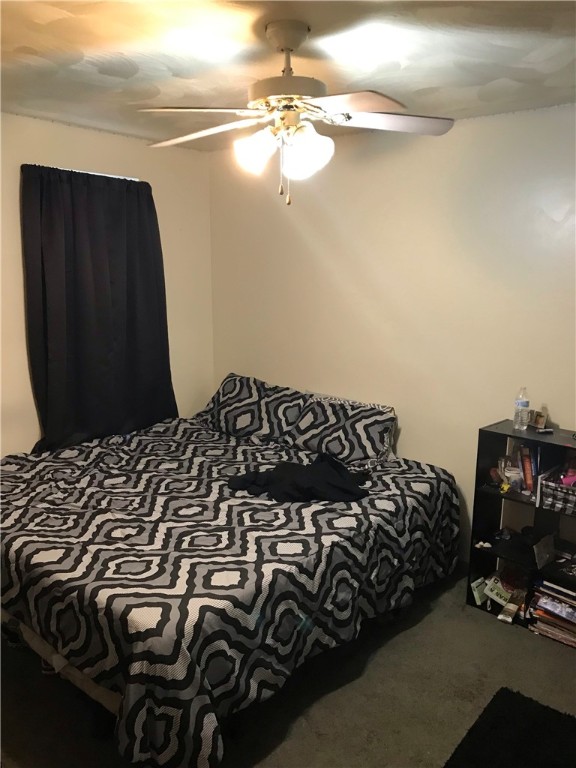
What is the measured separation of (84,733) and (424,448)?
6.77ft

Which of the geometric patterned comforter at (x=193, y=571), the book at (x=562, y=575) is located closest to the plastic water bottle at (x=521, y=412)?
the geometric patterned comforter at (x=193, y=571)

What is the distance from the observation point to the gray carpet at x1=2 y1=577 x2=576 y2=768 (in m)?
2.00

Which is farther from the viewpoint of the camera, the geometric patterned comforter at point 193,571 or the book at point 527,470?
the book at point 527,470

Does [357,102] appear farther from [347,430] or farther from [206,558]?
[347,430]

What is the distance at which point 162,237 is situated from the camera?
379 cm

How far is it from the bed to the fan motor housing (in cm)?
155

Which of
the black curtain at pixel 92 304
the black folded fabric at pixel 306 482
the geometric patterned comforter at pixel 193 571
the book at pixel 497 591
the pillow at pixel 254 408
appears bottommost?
the book at pixel 497 591

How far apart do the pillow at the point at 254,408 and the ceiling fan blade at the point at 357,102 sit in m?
1.96

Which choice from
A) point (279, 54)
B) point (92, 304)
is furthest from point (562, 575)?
point (92, 304)

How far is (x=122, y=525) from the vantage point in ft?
8.05

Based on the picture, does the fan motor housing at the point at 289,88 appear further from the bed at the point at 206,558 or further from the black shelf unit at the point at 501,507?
the black shelf unit at the point at 501,507

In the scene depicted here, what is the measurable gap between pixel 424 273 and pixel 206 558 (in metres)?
1.84

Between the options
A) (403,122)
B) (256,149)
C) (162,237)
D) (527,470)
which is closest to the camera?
(403,122)

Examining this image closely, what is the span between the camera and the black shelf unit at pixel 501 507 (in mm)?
2668
